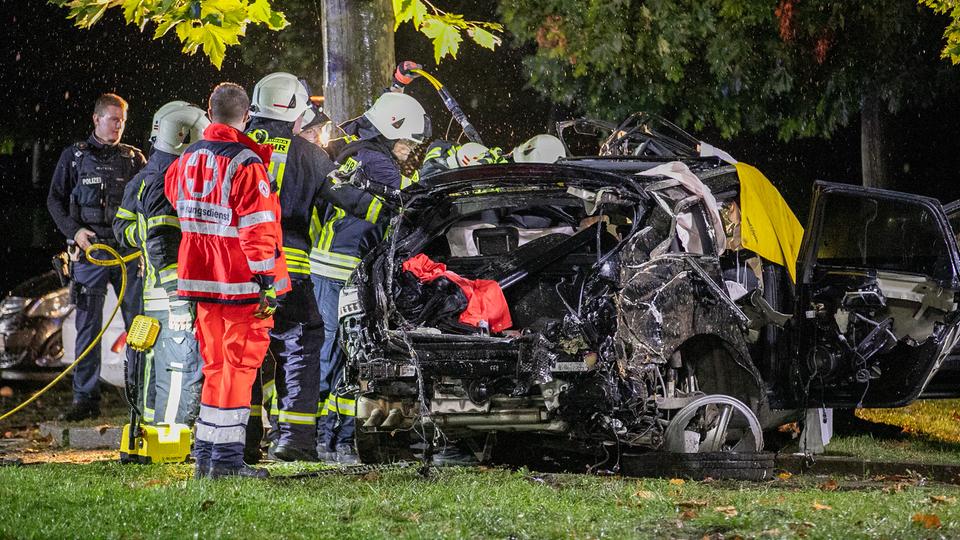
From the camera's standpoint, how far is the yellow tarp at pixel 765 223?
27.5ft

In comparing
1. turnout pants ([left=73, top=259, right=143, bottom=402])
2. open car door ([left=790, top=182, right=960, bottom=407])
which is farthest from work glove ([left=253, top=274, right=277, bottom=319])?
turnout pants ([left=73, top=259, right=143, bottom=402])

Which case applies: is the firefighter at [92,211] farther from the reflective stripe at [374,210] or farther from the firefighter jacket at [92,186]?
the reflective stripe at [374,210]

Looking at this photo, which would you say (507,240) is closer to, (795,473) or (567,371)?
(567,371)

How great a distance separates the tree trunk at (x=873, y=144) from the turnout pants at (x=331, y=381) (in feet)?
33.7

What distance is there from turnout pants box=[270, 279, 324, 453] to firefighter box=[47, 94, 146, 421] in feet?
8.41

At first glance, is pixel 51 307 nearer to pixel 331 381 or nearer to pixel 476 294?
pixel 331 381

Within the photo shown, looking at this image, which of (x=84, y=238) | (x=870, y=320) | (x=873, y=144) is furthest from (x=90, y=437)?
(x=873, y=144)

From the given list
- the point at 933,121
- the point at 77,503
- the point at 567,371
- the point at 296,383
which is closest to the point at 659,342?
the point at 567,371

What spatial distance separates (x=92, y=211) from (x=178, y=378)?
3.19 meters

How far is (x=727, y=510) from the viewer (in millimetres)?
6297

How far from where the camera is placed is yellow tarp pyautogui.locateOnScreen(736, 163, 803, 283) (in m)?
8.37

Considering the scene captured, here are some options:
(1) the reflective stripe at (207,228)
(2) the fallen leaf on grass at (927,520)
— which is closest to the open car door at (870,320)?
(2) the fallen leaf on grass at (927,520)

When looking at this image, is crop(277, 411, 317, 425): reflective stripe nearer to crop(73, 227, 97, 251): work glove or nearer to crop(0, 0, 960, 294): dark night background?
crop(73, 227, 97, 251): work glove

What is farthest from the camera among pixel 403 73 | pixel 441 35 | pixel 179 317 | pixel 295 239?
pixel 441 35
